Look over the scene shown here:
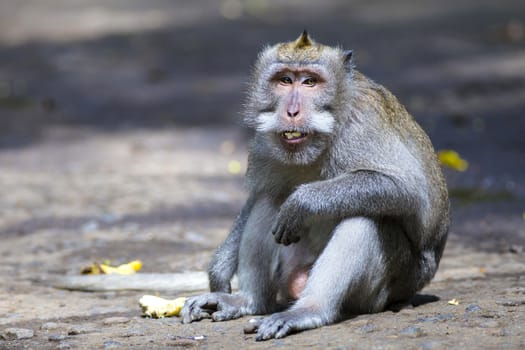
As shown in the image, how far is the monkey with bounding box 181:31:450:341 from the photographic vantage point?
5.27 meters

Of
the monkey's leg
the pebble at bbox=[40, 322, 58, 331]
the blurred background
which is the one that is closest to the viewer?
the monkey's leg

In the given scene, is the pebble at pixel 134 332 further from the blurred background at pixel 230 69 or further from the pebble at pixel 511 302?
the blurred background at pixel 230 69

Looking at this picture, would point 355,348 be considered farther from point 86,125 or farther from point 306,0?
point 306,0

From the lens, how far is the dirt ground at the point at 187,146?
214 inches

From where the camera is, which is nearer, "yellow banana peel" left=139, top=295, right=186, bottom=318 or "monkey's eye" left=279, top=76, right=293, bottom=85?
"monkey's eye" left=279, top=76, right=293, bottom=85

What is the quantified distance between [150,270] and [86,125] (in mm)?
6030

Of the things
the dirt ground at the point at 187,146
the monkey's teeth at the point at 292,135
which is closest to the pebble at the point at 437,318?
the dirt ground at the point at 187,146

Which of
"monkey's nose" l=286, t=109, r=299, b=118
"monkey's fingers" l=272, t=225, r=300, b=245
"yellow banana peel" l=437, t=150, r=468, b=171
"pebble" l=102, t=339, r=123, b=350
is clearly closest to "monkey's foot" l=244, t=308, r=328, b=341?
"monkey's fingers" l=272, t=225, r=300, b=245

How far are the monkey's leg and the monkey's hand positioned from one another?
0.19 m

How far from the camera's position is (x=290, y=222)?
17.7 ft

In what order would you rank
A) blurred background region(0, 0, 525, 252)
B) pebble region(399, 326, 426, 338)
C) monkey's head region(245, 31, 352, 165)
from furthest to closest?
blurred background region(0, 0, 525, 252), monkey's head region(245, 31, 352, 165), pebble region(399, 326, 426, 338)

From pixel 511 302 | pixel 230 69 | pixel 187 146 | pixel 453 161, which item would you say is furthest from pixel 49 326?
pixel 230 69

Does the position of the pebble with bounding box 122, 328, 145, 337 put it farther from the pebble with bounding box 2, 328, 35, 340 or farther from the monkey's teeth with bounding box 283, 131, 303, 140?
the monkey's teeth with bounding box 283, 131, 303, 140

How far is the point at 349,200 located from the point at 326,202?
4.7 inches
